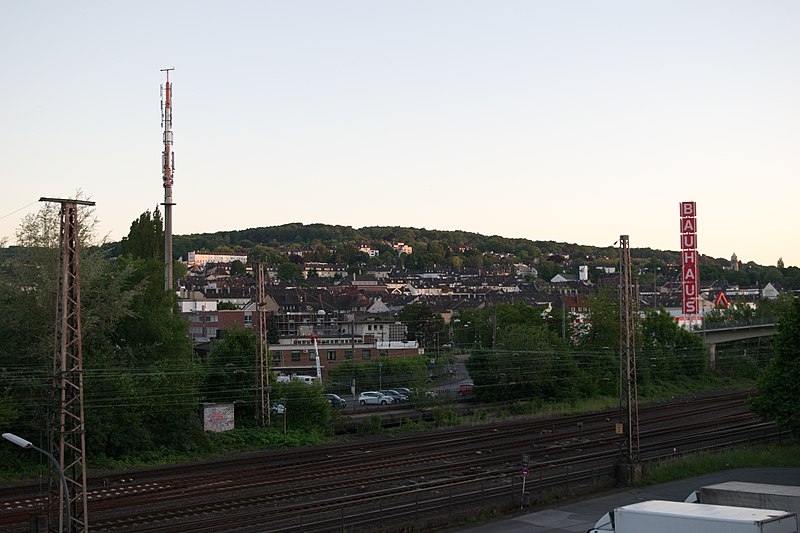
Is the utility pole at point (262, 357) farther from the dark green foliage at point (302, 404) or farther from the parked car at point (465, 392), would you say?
the parked car at point (465, 392)

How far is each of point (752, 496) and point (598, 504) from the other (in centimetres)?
1062

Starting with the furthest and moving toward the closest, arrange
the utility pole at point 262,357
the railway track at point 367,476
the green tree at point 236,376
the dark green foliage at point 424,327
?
the dark green foliage at point 424,327 < the green tree at point 236,376 < the utility pole at point 262,357 < the railway track at point 367,476

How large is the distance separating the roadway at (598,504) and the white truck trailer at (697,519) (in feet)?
27.6

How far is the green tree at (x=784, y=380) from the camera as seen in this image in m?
32.2

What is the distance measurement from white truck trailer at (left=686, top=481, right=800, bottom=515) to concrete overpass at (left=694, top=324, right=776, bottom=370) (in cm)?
5613

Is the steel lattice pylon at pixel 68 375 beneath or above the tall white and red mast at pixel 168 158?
beneath

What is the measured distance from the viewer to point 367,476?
30719 mm

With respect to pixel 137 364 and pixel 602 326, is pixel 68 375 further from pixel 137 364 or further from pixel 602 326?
pixel 602 326

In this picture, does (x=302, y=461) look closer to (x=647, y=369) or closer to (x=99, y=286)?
(x=99, y=286)

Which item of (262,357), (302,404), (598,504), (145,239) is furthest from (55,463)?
(145,239)

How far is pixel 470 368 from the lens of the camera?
174ft

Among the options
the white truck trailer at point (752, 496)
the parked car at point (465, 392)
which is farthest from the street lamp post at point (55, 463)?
the parked car at point (465, 392)

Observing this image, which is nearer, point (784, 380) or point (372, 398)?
point (784, 380)

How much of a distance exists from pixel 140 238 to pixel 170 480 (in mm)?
24652
